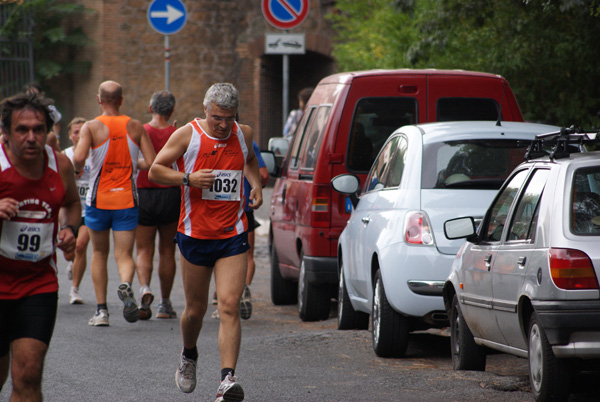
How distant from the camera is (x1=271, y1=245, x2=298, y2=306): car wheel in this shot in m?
12.3

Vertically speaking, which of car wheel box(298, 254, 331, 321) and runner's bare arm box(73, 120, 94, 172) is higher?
runner's bare arm box(73, 120, 94, 172)

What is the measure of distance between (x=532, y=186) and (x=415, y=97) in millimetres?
3578

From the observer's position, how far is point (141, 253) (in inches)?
441

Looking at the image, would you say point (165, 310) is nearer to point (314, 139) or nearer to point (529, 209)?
point (314, 139)

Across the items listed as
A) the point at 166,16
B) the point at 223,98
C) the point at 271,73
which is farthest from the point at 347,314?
the point at 271,73

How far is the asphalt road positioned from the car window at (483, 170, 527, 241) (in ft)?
2.91

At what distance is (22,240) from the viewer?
17.2 feet

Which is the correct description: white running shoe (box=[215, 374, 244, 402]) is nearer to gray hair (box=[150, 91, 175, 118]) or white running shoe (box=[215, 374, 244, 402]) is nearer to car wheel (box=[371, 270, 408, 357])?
car wheel (box=[371, 270, 408, 357])

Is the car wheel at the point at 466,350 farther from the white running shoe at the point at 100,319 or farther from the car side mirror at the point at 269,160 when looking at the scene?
the car side mirror at the point at 269,160

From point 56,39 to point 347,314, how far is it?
17163 mm

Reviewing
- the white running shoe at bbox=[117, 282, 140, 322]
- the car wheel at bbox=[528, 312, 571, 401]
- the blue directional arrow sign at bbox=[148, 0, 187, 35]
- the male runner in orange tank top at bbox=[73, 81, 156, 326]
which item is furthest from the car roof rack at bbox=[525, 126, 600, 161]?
the blue directional arrow sign at bbox=[148, 0, 187, 35]

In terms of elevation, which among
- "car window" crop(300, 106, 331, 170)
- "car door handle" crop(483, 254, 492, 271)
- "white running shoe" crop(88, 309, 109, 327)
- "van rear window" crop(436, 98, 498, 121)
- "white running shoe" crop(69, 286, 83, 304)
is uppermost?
"van rear window" crop(436, 98, 498, 121)

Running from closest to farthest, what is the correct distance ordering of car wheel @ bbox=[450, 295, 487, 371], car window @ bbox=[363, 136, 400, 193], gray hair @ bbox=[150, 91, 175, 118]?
car wheel @ bbox=[450, 295, 487, 371] → car window @ bbox=[363, 136, 400, 193] → gray hair @ bbox=[150, 91, 175, 118]

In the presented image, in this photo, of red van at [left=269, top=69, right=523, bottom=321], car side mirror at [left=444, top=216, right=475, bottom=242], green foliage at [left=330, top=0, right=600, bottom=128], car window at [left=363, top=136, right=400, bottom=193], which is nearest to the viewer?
car side mirror at [left=444, top=216, right=475, bottom=242]
